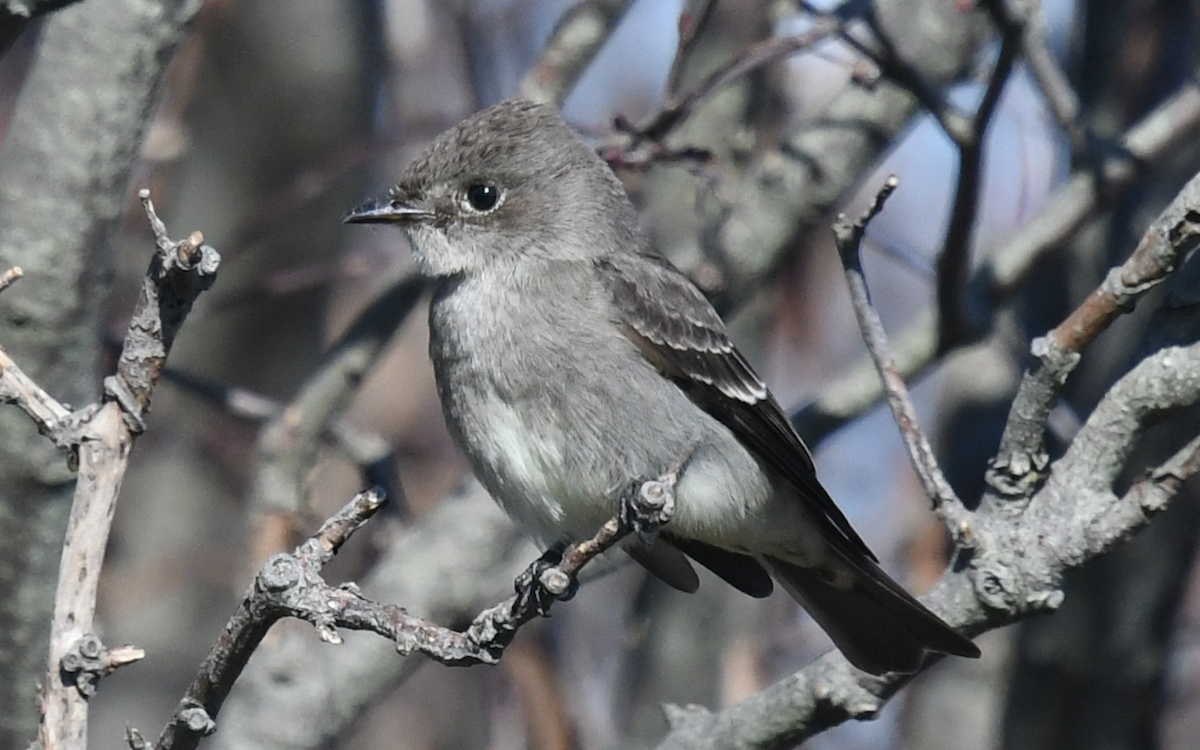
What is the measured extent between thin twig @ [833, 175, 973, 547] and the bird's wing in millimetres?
876

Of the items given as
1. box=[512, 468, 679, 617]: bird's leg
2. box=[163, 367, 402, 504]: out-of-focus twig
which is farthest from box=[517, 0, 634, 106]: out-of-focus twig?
box=[512, 468, 679, 617]: bird's leg

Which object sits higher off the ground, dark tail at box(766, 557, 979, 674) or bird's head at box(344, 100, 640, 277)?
bird's head at box(344, 100, 640, 277)

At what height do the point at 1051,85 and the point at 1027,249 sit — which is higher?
the point at 1051,85

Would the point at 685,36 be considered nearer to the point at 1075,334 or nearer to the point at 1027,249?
the point at 1027,249

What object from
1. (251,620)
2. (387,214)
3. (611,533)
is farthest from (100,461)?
(387,214)

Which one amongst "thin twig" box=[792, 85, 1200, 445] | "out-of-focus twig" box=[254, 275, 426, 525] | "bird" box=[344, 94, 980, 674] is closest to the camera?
"bird" box=[344, 94, 980, 674]

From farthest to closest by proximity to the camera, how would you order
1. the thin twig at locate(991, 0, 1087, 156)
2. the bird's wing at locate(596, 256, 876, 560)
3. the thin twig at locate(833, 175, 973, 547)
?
the thin twig at locate(991, 0, 1087, 156) → the bird's wing at locate(596, 256, 876, 560) → the thin twig at locate(833, 175, 973, 547)

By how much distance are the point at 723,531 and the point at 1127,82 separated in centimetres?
251

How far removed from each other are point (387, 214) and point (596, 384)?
34.7 inches

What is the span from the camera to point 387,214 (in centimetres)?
461

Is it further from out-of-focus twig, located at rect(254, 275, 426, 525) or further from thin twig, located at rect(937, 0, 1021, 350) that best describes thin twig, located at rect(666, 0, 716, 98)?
out-of-focus twig, located at rect(254, 275, 426, 525)

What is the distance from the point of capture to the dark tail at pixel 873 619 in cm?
367

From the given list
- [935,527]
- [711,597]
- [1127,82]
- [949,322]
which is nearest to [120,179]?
[949,322]

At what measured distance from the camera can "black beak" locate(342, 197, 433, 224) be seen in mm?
4590
